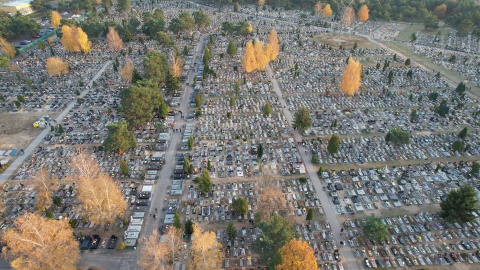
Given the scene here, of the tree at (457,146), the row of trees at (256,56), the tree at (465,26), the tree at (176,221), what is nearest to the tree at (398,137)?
the tree at (457,146)

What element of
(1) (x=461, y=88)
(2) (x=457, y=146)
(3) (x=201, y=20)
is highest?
(3) (x=201, y=20)

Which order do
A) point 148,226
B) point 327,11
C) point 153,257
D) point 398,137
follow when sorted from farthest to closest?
point 327,11 < point 398,137 < point 148,226 < point 153,257

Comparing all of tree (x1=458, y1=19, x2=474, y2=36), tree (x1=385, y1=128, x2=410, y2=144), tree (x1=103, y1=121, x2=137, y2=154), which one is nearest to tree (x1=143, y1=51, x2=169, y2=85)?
tree (x1=103, y1=121, x2=137, y2=154)

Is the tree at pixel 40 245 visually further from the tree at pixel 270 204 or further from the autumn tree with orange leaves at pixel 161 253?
the tree at pixel 270 204

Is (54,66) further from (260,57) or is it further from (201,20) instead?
(260,57)

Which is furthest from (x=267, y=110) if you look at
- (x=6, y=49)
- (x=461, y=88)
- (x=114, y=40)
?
(x=6, y=49)

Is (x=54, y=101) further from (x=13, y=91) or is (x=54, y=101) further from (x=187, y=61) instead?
(x=187, y=61)

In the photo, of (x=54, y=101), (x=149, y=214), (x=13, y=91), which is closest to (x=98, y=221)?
(x=149, y=214)
